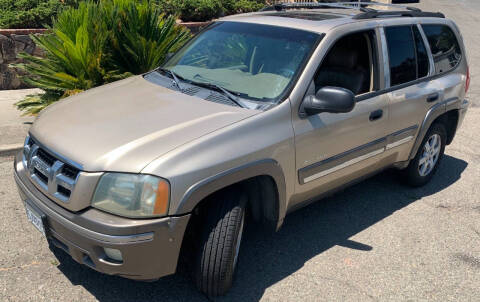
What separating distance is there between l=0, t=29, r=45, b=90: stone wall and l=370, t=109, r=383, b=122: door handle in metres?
5.95

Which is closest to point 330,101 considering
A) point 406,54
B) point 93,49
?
point 406,54

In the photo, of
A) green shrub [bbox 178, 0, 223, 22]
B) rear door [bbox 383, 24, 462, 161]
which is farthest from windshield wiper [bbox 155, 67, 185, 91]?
green shrub [bbox 178, 0, 223, 22]

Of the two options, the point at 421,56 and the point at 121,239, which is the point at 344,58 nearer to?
the point at 421,56

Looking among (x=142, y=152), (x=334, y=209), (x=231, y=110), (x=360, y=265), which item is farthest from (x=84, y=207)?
(x=334, y=209)

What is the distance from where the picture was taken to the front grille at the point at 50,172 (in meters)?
2.88

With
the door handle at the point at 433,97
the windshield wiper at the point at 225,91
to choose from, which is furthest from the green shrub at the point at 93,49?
the door handle at the point at 433,97

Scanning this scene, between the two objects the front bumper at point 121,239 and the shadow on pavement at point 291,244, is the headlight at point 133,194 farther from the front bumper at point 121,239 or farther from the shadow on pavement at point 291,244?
the shadow on pavement at point 291,244

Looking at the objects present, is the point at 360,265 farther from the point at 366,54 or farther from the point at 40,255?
the point at 40,255

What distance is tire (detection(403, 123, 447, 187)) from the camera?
16.3ft

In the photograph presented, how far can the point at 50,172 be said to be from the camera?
9.80ft

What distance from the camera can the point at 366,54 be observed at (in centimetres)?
418

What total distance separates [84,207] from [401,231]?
9.24 feet

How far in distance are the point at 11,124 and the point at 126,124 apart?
143 inches

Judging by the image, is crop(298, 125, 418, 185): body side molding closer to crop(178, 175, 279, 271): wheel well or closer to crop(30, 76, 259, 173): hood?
crop(178, 175, 279, 271): wheel well
